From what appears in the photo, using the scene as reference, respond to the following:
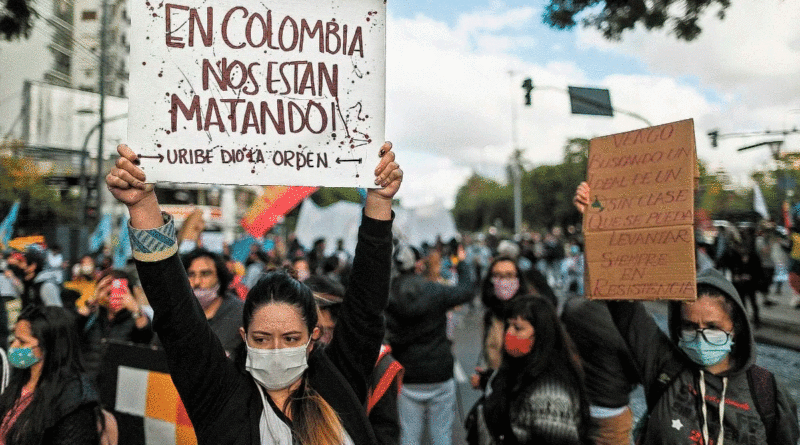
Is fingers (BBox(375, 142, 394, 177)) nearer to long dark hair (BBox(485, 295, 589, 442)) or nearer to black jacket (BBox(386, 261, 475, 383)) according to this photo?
long dark hair (BBox(485, 295, 589, 442))

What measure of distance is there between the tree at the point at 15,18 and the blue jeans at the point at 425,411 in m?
3.50

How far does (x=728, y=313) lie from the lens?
243 cm

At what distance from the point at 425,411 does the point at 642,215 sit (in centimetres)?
234

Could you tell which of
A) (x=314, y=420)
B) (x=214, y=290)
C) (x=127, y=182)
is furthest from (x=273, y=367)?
(x=214, y=290)

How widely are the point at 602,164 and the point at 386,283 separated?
Result: 1.47 metres

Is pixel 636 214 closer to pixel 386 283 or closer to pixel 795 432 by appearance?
pixel 795 432

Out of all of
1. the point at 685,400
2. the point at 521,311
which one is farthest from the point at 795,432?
the point at 521,311

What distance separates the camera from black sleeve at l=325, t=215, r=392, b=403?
1.84 m

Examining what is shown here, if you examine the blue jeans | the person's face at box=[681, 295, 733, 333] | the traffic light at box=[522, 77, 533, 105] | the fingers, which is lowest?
the blue jeans

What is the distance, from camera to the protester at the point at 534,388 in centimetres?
272

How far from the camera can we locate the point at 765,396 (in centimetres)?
225

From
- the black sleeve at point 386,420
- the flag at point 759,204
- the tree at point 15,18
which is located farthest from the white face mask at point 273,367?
the flag at point 759,204

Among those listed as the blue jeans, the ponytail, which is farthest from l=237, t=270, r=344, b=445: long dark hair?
the blue jeans

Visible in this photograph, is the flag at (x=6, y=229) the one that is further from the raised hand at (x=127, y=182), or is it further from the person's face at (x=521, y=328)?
the raised hand at (x=127, y=182)
